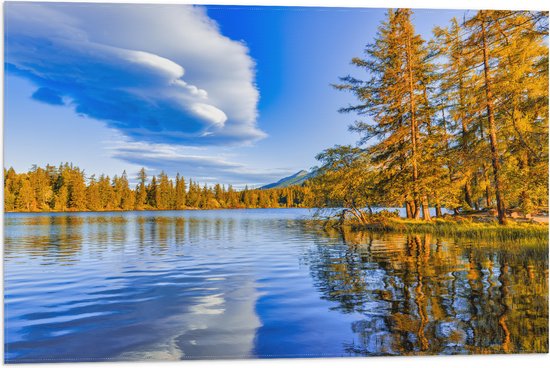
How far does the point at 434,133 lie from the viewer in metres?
18.4

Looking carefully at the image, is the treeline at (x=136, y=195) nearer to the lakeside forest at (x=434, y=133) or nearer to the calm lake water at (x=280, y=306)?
the lakeside forest at (x=434, y=133)

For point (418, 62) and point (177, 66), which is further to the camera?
point (418, 62)

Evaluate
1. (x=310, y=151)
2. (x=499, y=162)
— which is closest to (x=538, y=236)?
(x=499, y=162)

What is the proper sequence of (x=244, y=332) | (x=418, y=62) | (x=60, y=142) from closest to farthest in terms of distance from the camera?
1. (x=244, y=332)
2. (x=60, y=142)
3. (x=418, y=62)

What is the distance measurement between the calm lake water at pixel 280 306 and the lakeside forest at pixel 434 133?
2.52 m

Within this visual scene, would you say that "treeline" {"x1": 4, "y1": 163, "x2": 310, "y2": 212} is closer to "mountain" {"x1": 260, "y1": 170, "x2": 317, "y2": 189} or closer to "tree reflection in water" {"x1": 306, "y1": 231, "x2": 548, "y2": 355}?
"mountain" {"x1": 260, "y1": 170, "x2": 317, "y2": 189}

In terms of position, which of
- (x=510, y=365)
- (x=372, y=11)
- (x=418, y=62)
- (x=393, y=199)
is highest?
(x=418, y=62)

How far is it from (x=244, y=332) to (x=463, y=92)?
11.5m

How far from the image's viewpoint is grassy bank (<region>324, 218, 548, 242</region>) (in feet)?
35.4

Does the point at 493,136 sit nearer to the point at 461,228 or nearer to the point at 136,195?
the point at 461,228

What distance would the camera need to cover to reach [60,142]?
10.1 m

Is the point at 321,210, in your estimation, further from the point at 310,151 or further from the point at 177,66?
the point at 177,66

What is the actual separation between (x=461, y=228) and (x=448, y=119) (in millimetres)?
5996

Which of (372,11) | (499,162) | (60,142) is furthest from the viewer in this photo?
(499,162)
